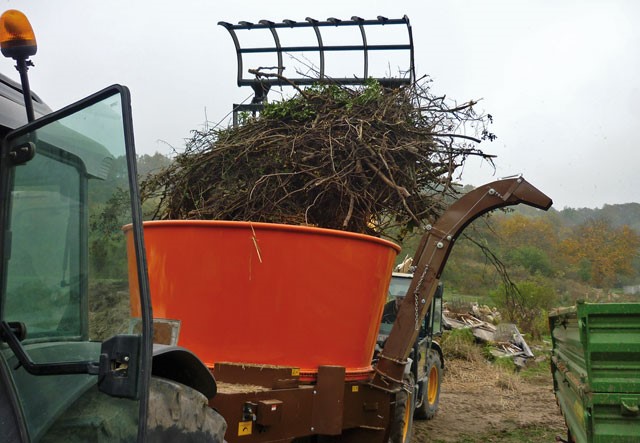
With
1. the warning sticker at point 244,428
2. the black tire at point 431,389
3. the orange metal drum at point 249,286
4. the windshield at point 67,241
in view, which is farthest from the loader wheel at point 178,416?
the black tire at point 431,389

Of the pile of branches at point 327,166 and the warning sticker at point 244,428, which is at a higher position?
the pile of branches at point 327,166

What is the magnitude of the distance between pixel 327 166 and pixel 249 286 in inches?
52.4

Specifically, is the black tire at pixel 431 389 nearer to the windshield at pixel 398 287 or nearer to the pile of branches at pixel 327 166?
the windshield at pixel 398 287

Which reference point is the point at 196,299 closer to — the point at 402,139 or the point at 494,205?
the point at 402,139

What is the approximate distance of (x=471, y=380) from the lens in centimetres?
1305

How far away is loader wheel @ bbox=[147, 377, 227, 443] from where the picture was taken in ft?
6.45

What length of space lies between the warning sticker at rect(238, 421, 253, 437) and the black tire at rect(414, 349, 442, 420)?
18.2 feet

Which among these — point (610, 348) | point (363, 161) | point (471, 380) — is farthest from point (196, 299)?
point (471, 380)

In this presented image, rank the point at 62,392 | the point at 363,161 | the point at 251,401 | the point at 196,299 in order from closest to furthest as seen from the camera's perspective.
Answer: the point at 62,392, the point at 251,401, the point at 196,299, the point at 363,161

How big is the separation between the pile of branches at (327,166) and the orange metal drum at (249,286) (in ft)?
2.03

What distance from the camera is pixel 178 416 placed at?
2.03 meters

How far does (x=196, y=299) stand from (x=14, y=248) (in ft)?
7.32

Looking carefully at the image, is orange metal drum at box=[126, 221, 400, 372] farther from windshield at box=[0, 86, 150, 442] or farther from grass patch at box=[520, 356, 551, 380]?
grass patch at box=[520, 356, 551, 380]

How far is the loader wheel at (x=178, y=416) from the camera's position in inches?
77.4
